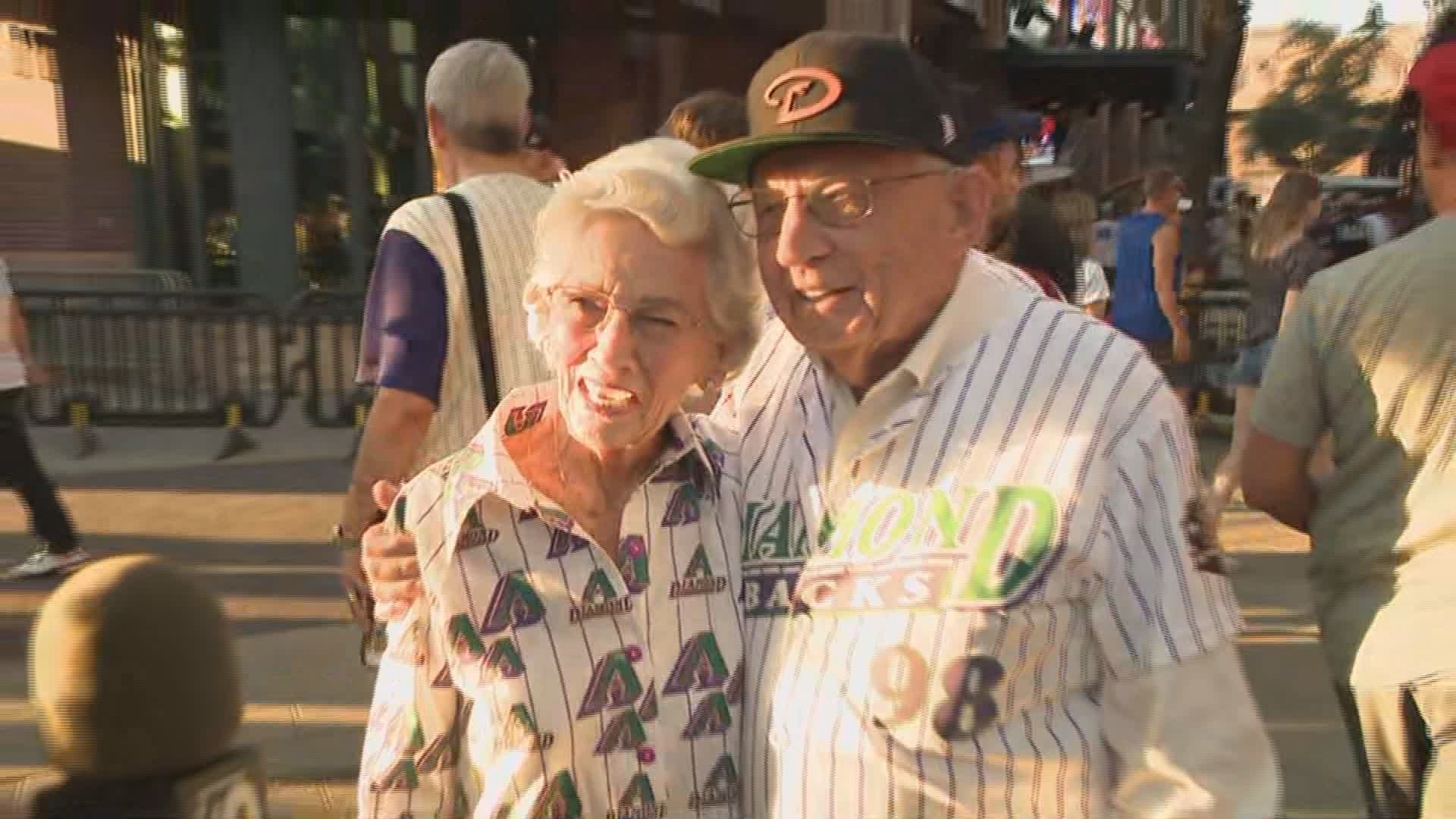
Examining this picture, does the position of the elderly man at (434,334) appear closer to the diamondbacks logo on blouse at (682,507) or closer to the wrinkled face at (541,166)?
the wrinkled face at (541,166)

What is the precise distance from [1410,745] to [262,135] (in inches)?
530

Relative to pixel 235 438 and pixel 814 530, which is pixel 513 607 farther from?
pixel 235 438

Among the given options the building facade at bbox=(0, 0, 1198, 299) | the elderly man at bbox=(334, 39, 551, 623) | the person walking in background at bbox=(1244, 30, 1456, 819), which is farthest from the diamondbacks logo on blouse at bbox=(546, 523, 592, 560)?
the building facade at bbox=(0, 0, 1198, 299)

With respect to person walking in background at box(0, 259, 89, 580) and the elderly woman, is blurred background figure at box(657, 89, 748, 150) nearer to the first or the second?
the elderly woman

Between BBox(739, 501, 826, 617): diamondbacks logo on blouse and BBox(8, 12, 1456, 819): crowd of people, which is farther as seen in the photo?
BBox(739, 501, 826, 617): diamondbacks logo on blouse

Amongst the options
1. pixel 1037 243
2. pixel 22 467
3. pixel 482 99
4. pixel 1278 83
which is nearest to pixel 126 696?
pixel 482 99

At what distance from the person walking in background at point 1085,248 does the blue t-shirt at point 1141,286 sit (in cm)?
66

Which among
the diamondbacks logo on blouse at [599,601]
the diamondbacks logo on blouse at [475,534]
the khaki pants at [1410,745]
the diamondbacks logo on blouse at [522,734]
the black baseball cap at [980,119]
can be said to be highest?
the black baseball cap at [980,119]

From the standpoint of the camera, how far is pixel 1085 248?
7.79 m

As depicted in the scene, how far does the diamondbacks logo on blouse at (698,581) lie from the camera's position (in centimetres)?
183

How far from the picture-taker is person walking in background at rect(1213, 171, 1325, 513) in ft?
25.6

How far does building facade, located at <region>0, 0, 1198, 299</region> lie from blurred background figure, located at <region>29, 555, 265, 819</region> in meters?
13.9

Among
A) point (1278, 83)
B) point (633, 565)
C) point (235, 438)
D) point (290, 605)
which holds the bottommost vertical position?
point (290, 605)

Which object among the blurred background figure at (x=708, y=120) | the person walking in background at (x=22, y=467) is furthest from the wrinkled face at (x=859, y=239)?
the person walking in background at (x=22, y=467)
